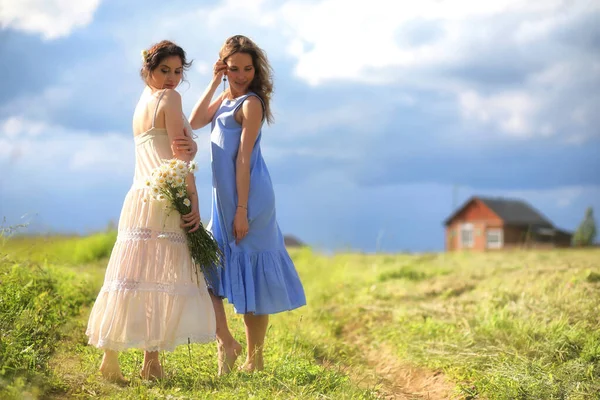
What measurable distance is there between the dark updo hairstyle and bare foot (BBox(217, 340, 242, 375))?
1864mm

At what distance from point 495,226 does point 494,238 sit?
1.30 ft

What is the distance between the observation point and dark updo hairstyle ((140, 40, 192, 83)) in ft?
13.8

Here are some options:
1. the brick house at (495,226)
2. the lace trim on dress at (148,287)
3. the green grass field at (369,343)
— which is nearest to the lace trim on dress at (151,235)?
the lace trim on dress at (148,287)

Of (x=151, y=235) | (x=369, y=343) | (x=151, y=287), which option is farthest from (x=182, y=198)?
(x=369, y=343)

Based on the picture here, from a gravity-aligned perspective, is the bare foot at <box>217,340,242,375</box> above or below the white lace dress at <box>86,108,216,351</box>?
below

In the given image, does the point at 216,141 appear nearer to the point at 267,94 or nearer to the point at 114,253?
the point at 267,94

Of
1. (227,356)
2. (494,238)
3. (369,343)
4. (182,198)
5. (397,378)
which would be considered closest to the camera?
(182,198)

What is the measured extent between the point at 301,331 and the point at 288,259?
171 centimetres

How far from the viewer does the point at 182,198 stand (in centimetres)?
410

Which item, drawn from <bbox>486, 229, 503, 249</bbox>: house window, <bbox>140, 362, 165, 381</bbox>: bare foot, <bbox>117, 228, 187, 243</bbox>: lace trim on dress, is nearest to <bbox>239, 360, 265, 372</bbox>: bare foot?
<bbox>140, 362, 165, 381</bbox>: bare foot

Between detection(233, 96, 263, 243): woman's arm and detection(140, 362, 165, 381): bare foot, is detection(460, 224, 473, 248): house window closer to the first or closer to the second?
detection(233, 96, 263, 243): woman's arm

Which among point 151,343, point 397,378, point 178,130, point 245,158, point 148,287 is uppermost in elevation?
point 178,130

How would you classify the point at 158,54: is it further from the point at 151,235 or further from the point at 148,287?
the point at 148,287

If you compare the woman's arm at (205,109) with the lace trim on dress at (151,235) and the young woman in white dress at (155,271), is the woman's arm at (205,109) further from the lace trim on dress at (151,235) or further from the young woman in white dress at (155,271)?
the lace trim on dress at (151,235)
